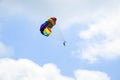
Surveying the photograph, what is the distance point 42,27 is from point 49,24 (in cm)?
218

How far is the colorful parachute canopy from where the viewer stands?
3317 inches

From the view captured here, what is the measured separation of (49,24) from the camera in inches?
3383

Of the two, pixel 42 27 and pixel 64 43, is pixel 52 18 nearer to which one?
pixel 42 27

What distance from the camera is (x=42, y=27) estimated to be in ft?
278

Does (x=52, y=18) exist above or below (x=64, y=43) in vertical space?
above

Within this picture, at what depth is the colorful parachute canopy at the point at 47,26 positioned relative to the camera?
84.2m

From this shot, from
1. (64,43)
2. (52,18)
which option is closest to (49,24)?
(52,18)

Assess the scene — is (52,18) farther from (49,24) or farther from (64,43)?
(64,43)

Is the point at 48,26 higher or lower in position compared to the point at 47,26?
higher

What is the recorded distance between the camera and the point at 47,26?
85.6 m

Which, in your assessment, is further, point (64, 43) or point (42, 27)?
point (42, 27)

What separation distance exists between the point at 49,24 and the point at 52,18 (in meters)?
1.65

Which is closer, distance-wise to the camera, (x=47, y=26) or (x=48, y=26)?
(x=47, y=26)

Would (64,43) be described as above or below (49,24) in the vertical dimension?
below
